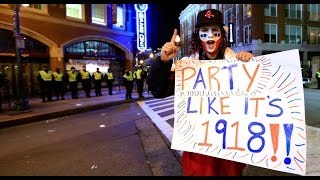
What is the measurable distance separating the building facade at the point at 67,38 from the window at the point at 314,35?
2340 cm

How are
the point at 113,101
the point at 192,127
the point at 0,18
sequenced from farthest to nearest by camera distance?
the point at 0,18, the point at 113,101, the point at 192,127

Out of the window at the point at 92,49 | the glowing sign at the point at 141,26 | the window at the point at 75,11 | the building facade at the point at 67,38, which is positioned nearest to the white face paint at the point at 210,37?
the building facade at the point at 67,38

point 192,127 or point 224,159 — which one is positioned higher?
point 192,127

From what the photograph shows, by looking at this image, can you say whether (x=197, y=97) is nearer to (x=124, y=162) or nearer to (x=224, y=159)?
(x=224, y=159)

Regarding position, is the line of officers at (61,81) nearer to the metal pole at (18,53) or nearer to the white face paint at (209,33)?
the metal pole at (18,53)

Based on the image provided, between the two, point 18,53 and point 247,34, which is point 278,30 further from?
point 18,53

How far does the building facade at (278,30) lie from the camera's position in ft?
130

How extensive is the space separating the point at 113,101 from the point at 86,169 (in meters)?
11.7

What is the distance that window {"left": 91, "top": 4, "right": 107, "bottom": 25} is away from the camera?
26969 mm

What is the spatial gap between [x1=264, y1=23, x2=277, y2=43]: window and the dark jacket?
3949cm

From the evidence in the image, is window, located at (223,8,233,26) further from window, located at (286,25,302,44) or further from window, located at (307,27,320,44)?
window, located at (307,27,320,44)

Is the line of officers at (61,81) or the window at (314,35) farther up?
the window at (314,35)

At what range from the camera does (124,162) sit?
6000mm
